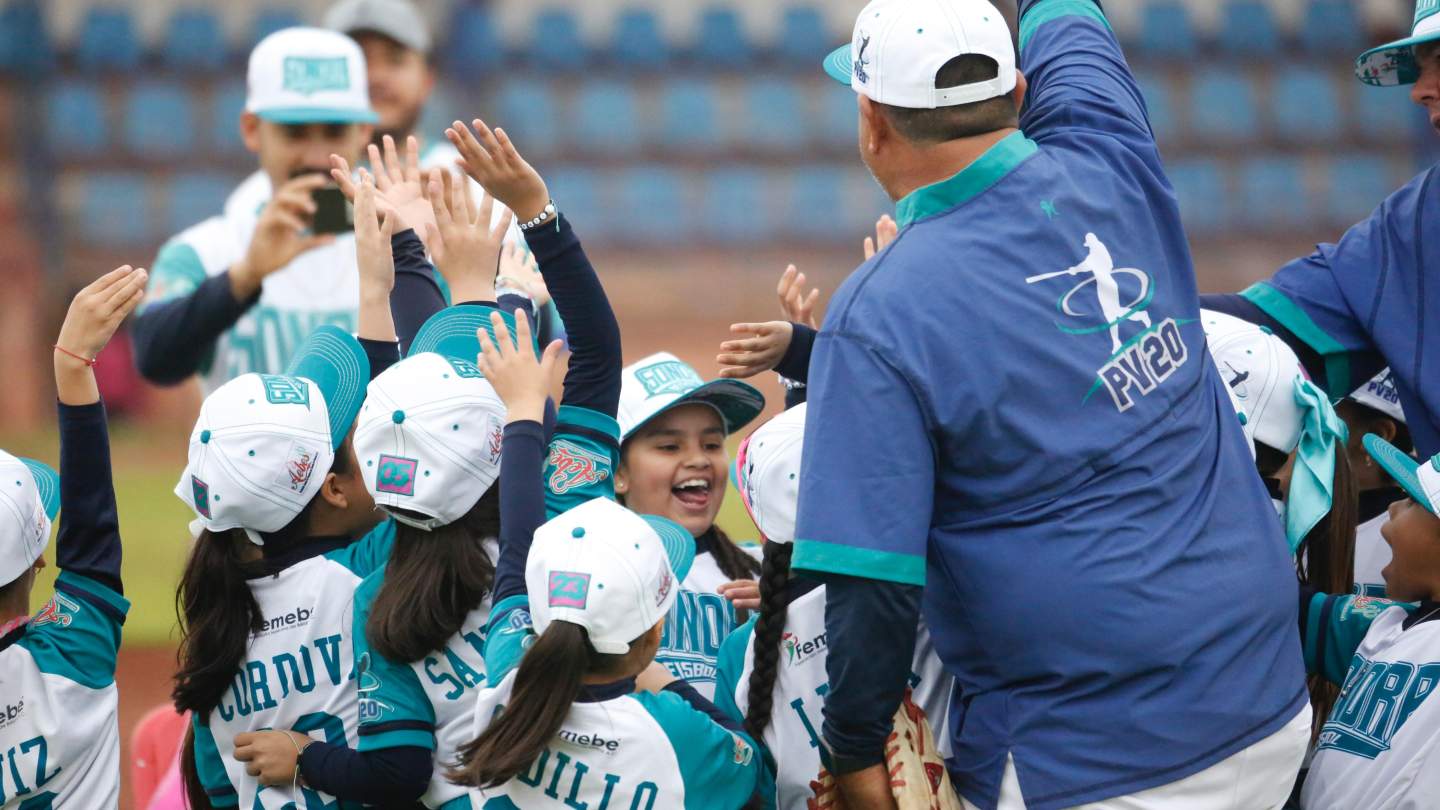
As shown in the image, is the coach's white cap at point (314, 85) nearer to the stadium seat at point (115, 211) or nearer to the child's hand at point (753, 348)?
the child's hand at point (753, 348)

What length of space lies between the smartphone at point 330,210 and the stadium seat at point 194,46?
13.9 metres

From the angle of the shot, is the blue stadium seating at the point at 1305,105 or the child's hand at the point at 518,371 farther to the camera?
the blue stadium seating at the point at 1305,105

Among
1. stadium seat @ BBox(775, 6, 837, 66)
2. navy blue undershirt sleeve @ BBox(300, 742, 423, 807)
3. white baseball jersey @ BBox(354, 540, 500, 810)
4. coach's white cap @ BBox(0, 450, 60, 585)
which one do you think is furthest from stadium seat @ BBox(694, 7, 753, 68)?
navy blue undershirt sleeve @ BBox(300, 742, 423, 807)

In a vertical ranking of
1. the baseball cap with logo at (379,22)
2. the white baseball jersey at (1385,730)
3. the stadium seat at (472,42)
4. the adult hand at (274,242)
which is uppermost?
the stadium seat at (472,42)

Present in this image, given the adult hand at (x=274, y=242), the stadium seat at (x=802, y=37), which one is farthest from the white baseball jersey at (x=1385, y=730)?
the stadium seat at (x=802, y=37)

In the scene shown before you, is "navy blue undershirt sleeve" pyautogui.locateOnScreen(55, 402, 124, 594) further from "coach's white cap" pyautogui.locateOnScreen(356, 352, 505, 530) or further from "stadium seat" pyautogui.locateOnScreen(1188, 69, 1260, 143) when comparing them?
"stadium seat" pyautogui.locateOnScreen(1188, 69, 1260, 143)

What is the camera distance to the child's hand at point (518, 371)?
270cm

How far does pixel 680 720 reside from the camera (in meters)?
2.44

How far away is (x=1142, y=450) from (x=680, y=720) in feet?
2.64

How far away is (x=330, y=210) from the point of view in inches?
178

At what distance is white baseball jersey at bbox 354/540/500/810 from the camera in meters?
2.65

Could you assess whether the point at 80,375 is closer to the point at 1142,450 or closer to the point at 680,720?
the point at 680,720

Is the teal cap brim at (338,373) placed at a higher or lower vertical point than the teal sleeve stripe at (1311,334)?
higher

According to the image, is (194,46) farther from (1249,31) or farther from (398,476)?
(398,476)
